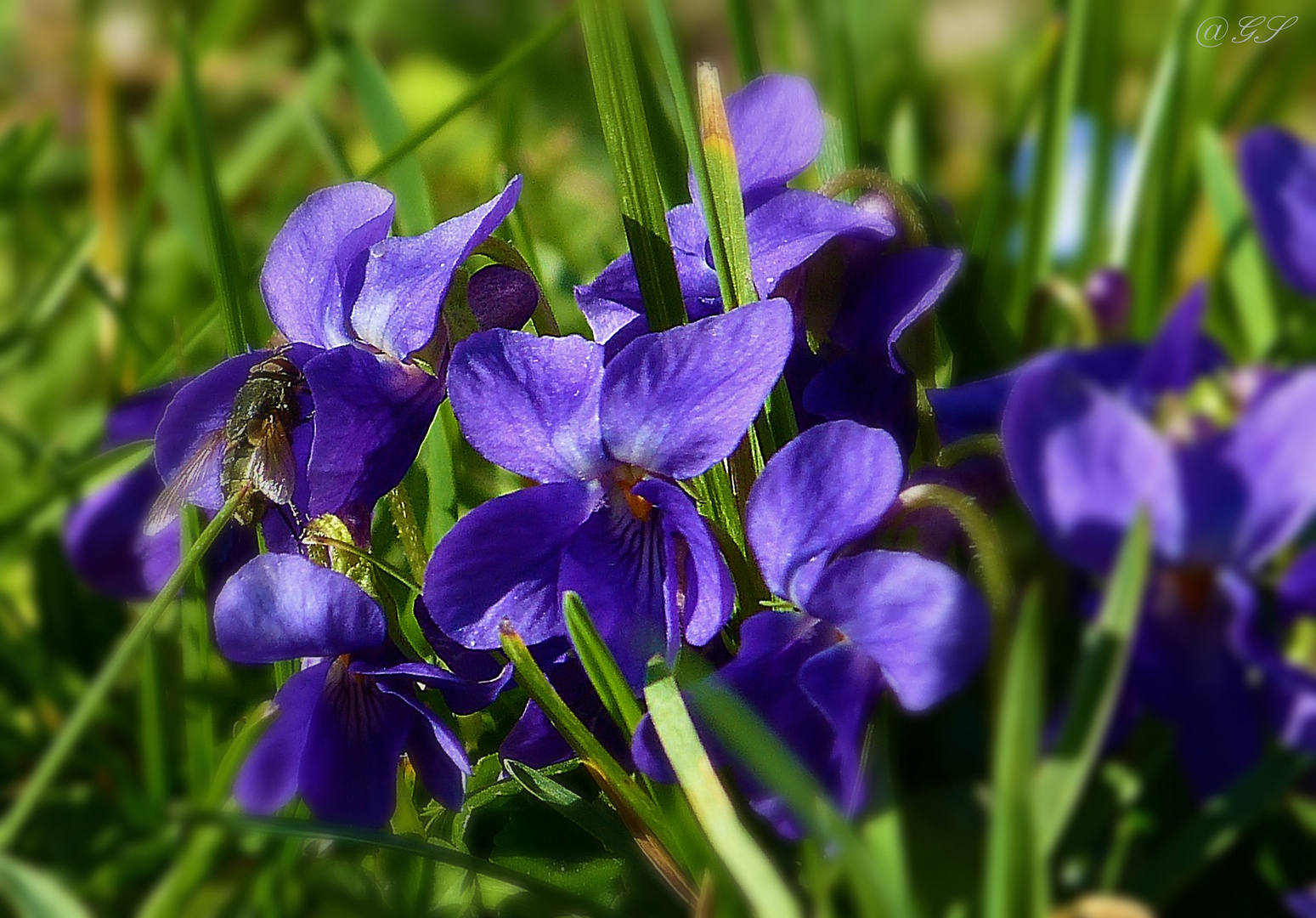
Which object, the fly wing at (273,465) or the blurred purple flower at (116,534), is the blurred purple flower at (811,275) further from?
the blurred purple flower at (116,534)

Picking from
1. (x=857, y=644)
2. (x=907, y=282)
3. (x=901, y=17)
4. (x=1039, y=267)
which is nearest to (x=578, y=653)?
(x=857, y=644)

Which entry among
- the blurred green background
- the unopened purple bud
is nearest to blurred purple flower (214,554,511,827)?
the blurred green background

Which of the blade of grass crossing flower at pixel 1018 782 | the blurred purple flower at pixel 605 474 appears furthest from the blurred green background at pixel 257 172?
the blade of grass crossing flower at pixel 1018 782

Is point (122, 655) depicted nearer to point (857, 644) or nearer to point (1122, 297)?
point (857, 644)

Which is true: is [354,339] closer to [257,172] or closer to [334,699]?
[334,699]

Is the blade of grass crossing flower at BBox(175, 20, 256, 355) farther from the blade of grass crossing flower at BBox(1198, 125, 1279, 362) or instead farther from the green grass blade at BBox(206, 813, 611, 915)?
the blade of grass crossing flower at BBox(1198, 125, 1279, 362)

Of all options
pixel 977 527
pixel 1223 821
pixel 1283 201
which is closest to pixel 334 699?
pixel 977 527
